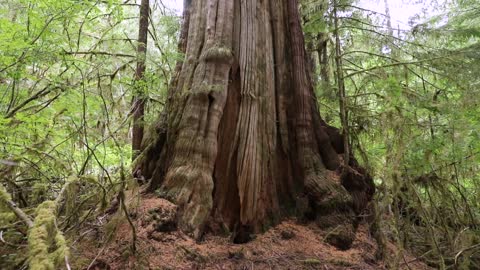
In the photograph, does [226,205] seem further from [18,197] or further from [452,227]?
[452,227]

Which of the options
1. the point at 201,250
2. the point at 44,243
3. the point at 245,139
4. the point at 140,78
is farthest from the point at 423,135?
the point at 44,243

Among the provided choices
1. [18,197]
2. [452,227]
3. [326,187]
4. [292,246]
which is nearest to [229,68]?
[326,187]

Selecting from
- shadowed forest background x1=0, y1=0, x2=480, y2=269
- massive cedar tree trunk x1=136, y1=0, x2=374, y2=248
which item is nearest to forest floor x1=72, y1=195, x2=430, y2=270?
shadowed forest background x1=0, y1=0, x2=480, y2=269

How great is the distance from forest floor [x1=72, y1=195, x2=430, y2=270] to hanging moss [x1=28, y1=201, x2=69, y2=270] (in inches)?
30.7

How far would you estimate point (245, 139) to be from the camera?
3.75m

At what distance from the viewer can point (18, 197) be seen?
300cm

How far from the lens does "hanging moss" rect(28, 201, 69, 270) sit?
4.59 feet

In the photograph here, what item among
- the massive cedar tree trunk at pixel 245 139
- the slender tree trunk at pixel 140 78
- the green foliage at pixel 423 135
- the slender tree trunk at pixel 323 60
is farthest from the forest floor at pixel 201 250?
the slender tree trunk at pixel 323 60

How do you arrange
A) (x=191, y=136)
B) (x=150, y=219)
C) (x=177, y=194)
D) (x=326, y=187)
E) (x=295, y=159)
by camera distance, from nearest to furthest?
Answer: (x=150, y=219) → (x=177, y=194) → (x=191, y=136) → (x=326, y=187) → (x=295, y=159)

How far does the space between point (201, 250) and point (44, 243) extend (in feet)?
5.25

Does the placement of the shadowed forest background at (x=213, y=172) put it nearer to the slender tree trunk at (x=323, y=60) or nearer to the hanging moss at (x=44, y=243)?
the hanging moss at (x=44, y=243)

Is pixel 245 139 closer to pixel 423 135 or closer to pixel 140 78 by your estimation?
pixel 140 78

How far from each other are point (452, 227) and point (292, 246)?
2.61m

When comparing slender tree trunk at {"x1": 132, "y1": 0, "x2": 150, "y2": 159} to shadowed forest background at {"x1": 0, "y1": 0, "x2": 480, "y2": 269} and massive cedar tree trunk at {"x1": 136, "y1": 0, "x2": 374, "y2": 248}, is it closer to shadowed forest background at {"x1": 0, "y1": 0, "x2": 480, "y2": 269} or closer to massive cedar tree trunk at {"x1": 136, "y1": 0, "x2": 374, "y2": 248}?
shadowed forest background at {"x1": 0, "y1": 0, "x2": 480, "y2": 269}
